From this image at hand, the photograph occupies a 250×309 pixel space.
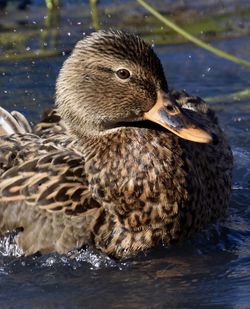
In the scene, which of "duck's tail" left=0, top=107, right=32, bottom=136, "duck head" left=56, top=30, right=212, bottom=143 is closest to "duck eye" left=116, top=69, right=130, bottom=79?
"duck head" left=56, top=30, right=212, bottom=143

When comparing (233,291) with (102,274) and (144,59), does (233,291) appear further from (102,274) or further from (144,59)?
(144,59)

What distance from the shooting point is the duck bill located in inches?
287

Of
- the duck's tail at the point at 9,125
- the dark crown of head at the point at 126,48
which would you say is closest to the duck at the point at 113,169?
the dark crown of head at the point at 126,48

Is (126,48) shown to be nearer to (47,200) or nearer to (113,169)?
(113,169)

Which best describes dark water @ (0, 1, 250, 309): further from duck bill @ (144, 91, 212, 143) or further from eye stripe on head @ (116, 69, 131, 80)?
eye stripe on head @ (116, 69, 131, 80)

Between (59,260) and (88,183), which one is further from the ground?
(88,183)

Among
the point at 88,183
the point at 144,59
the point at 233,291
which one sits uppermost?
the point at 144,59

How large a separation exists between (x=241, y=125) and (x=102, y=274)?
3.01 meters

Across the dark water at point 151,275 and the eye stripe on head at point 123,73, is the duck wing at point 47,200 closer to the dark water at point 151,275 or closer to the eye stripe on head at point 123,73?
the dark water at point 151,275

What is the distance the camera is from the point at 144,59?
23.8 ft

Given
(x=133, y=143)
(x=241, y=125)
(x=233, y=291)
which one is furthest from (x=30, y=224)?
(x=241, y=125)

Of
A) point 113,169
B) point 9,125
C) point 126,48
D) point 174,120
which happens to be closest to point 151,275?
point 113,169

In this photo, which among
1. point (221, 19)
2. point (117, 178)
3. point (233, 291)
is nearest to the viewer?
point (233, 291)

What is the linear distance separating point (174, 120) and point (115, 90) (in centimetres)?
42
